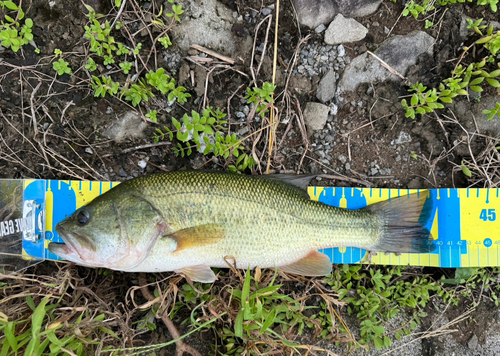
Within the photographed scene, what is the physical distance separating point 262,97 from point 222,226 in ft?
4.48

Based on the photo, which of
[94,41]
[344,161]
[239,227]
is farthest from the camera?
[344,161]

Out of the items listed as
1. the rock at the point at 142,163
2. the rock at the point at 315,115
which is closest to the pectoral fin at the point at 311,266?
the rock at the point at 315,115

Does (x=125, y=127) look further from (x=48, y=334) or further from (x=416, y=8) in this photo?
(x=416, y=8)

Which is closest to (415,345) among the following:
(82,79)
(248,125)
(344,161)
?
(344,161)

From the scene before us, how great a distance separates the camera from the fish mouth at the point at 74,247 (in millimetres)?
Result: 2465

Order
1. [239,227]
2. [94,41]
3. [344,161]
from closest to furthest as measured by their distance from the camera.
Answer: [239,227] < [94,41] < [344,161]

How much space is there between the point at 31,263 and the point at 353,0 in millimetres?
4243

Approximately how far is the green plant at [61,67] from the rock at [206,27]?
3.67 feet

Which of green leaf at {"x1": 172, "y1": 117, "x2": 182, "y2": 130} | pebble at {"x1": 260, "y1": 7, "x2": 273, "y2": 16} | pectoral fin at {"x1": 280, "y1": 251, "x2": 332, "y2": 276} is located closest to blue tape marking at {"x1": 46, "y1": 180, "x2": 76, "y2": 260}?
green leaf at {"x1": 172, "y1": 117, "x2": 182, "y2": 130}

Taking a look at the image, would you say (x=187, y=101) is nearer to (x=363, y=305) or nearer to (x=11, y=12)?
(x=11, y=12)

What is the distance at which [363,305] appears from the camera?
10.4 feet

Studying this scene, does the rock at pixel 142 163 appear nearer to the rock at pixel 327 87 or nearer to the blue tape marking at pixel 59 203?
the blue tape marking at pixel 59 203

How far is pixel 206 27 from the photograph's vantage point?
325cm

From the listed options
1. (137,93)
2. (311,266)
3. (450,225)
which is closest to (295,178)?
(311,266)
